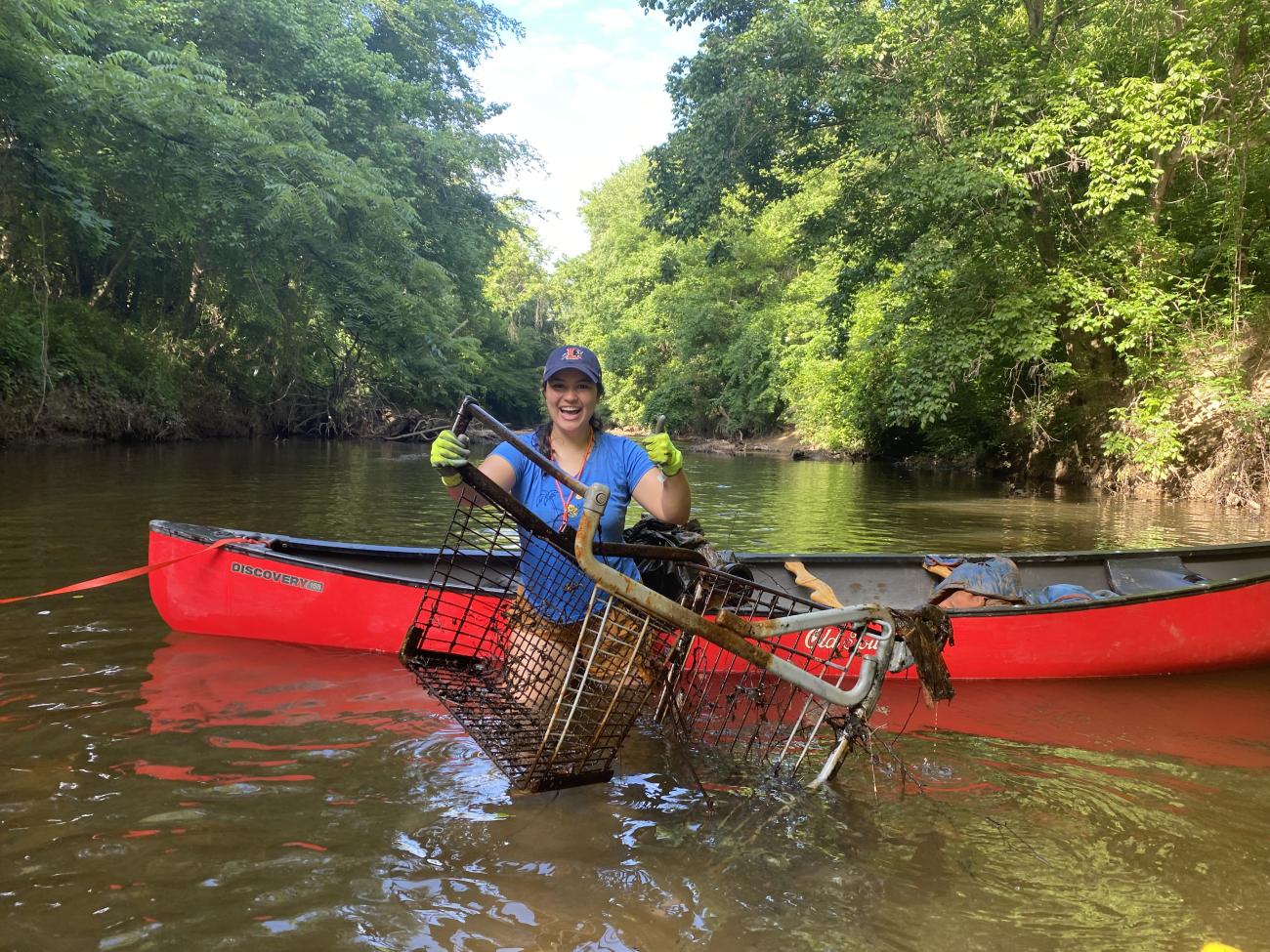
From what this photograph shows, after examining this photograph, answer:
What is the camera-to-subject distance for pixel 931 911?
2.87m

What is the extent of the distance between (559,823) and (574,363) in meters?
1.90

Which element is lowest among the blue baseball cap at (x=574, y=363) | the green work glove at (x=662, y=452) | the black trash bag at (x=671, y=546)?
the black trash bag at (x=671, y=546)

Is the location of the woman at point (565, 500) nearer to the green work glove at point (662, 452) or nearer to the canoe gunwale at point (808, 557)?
the green work glove at point (662, 452)

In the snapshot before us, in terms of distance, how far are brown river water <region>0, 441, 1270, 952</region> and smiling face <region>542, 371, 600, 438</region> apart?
162 cm

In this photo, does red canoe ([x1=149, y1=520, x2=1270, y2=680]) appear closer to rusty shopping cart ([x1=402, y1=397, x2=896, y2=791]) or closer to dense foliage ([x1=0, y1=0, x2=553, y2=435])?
rusty shopping cart ([x1=402, y1=397, x2=896, y2=791])

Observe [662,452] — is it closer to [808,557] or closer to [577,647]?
[577,647]

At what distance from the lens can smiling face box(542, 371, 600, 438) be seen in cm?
377

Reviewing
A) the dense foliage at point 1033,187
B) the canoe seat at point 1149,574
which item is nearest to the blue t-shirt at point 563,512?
the canoe seat at point 1149,574

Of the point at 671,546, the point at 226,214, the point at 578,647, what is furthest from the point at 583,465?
the point at 226,214

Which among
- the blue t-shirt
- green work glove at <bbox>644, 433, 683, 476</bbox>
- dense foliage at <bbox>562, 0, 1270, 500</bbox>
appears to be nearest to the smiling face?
the blue t-shirt

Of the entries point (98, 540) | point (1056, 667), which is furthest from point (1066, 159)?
point (98, 540)

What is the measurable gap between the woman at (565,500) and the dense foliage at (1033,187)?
13.6 meters

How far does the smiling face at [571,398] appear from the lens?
Result: 3.77m

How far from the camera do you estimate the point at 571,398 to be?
149 inches
